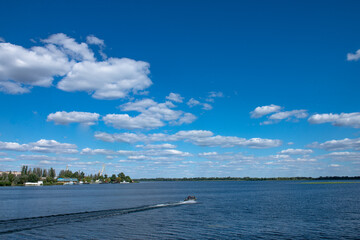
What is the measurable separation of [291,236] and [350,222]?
62.4 ft

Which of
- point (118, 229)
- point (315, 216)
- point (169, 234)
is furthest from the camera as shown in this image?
point (315, 216)

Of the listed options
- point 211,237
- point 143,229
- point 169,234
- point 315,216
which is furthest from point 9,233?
point 315,216

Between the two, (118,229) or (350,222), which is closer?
(118,229)

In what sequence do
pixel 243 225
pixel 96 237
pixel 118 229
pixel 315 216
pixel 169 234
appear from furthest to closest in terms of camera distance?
pixel 315 216, pixel 243 225, pixel 118 229, pixel 169 234, pixel 96 237

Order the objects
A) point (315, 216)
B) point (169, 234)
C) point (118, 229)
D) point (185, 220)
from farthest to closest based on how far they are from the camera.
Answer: point (315, 216) < point (185, 220) < point (118, 229) < point (169, 234)

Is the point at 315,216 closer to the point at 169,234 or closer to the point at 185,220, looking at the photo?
the point at 185,220

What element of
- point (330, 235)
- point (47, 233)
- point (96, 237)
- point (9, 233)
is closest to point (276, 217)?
point (330, 235)

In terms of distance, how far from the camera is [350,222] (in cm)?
5259

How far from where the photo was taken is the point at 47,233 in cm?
4262

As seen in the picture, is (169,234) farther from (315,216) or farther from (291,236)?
(315,216)

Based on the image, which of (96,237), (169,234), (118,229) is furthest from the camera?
(118,229)

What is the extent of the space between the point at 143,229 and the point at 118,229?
4.06 metres

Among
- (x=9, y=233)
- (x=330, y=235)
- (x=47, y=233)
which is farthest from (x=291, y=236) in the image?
(x=9, y=233)

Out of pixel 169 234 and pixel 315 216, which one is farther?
pixel 315 216
